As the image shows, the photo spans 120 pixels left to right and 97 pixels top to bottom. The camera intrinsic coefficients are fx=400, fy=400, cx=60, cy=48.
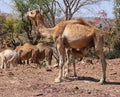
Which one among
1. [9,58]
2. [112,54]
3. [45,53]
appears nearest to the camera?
[9,58]

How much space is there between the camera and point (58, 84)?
12.0 meters

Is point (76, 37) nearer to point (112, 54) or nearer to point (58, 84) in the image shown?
point (58, 84)

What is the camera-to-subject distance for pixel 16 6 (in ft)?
110

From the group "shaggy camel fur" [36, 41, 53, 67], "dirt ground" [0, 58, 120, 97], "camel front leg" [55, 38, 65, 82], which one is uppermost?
"shaggy camel fur" [36, 41, 53, 67]

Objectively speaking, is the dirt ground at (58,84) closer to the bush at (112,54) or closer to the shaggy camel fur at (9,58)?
the shaggy camel fur at (9,58)

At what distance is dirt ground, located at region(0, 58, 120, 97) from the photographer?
33.8 feet

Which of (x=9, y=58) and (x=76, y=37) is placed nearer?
(x=76, y=37)

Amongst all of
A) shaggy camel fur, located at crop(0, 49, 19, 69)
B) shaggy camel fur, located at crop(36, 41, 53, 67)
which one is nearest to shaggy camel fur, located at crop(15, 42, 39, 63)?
shaggy camel fur, located at crop(36, 41, 53, 67)

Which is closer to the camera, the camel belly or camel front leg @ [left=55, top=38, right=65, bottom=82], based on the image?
the camel belly

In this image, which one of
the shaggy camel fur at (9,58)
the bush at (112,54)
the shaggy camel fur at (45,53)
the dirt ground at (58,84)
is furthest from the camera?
the bush at (112,54)

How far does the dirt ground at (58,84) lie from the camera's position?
10.3m

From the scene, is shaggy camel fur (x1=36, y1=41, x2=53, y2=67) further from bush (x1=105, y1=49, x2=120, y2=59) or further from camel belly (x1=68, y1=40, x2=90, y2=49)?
camel belly (x1=68, y1=40, x2=90, y2=49)

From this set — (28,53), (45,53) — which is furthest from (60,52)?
(45,53)

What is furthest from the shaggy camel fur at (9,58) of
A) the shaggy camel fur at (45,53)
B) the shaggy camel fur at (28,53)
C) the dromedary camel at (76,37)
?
the dromedary camel at (76,37)
